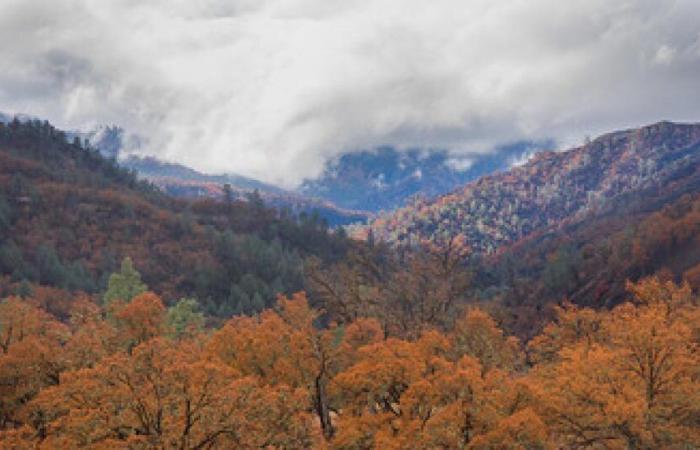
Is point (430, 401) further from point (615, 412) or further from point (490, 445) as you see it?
point (615, 412)

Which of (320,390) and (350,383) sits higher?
(350,383)

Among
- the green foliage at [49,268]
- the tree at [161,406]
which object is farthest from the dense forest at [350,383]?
the green foliage at [49,268]

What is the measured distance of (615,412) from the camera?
45.8 m

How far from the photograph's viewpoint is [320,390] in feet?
175

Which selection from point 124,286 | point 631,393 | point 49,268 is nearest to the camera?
point 631,393

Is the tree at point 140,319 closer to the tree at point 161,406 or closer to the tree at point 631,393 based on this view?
the tree at point 161,406

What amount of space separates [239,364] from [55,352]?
14.3 metres

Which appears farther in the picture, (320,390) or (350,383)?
(320,390)

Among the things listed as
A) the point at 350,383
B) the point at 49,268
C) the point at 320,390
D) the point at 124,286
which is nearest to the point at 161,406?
the point at 350,383

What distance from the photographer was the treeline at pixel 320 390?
34375 mm

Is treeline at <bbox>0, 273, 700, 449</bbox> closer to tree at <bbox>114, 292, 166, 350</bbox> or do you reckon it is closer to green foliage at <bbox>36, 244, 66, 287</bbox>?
tree at <bbox>114, 292, 166, 350</bbox>

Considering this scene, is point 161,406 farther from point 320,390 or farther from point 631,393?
point 631,393

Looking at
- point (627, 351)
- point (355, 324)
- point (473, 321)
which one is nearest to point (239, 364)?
point (355, 324)

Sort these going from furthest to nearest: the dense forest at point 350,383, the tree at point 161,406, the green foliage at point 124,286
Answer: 1. the green foliage at point 124,286
2. the dense forest at point 350,383
3. the tree at point 161,406
